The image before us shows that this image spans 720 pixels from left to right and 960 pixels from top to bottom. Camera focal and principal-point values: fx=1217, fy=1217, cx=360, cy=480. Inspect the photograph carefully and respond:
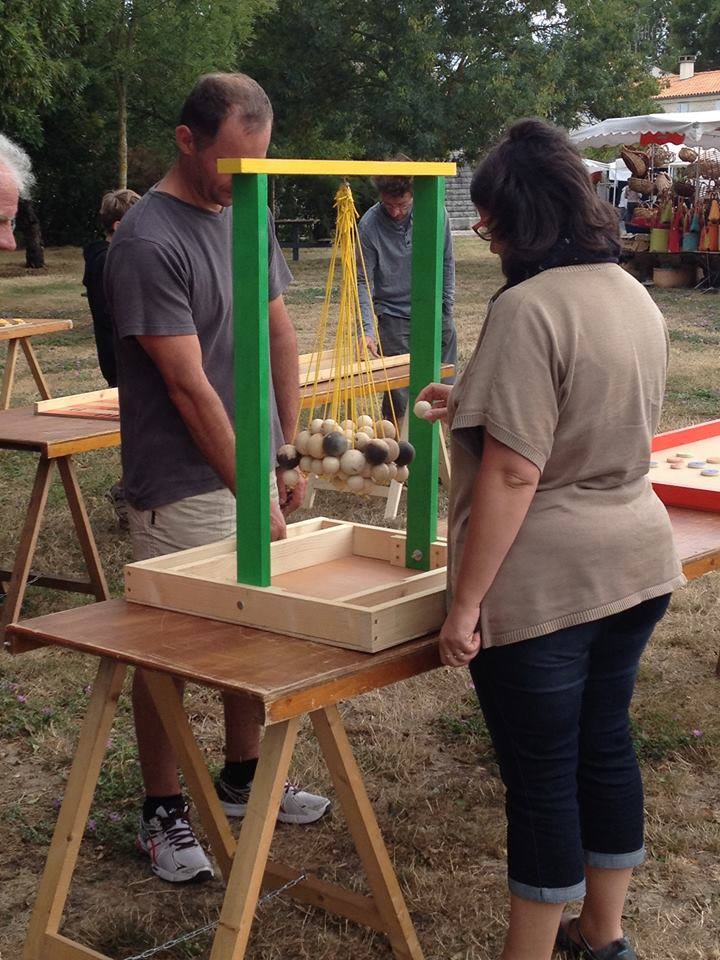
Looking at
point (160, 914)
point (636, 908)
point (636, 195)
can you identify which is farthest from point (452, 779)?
point (636, 195)

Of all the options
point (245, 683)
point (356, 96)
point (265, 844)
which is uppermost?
point (356, 96)

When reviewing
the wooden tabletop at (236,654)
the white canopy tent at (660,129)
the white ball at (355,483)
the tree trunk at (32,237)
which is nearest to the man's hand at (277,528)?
the white ball at (355,483)

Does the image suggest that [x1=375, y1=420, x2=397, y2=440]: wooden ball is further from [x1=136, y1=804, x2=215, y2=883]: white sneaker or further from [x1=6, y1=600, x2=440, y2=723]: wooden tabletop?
[x1=136, y1=804, x2=215, y2=883]: white sneaker

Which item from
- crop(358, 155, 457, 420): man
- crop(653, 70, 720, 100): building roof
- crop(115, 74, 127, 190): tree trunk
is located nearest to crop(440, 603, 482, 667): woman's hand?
crop(358, 155, 457, 420): man

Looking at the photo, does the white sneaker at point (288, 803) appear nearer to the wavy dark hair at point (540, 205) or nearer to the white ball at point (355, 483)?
the white ball at point (355, 483)

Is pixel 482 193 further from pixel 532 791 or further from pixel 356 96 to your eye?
pixel 356 96

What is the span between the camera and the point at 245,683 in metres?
2.02

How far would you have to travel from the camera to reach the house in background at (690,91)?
5225 centimetres

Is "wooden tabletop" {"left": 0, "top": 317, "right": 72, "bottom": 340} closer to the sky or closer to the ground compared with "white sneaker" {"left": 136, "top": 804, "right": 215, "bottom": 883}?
closer to the sky

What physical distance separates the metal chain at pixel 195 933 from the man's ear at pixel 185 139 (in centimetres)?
165

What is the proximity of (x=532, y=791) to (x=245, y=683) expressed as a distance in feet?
2.02

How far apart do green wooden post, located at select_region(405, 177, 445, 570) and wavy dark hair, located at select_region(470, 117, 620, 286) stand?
1.37 ft

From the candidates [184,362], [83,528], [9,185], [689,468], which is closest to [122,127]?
[83,528]

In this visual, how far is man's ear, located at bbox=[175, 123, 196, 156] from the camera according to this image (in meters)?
2.60
